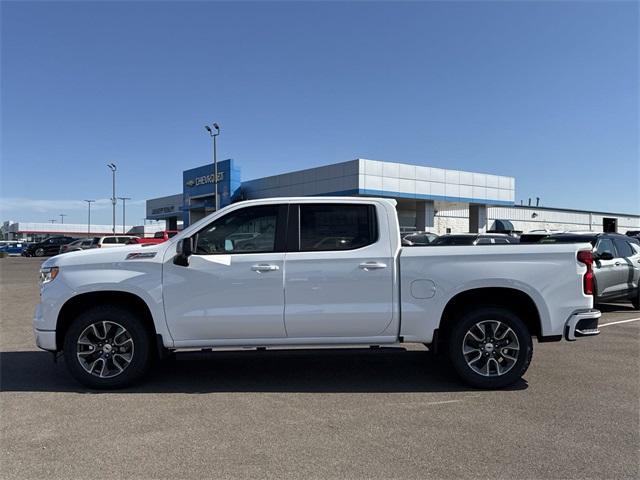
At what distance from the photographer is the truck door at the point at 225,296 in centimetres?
535

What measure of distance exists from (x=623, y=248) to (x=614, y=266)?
807 mm

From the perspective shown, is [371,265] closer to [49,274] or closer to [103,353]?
[103,353]

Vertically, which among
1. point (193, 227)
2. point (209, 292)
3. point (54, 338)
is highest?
point (193, 227)

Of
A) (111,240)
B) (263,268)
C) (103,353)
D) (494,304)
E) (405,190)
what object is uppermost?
(405,190)

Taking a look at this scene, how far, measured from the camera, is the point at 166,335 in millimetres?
5406

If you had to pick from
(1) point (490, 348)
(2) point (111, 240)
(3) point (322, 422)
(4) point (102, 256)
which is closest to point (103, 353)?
(4) point (102, 256)

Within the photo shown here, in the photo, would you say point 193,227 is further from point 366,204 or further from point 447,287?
point 447,287

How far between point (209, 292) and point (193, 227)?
738mm

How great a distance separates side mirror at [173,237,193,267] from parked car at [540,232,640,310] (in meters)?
7.82

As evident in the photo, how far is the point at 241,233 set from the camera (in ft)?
18.4

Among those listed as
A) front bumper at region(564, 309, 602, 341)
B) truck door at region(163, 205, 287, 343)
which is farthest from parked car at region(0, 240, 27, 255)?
front bumper at region(564, 309, 602, 341)

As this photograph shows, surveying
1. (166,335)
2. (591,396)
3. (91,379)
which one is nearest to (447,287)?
(591,396)

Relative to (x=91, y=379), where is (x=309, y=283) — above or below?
above

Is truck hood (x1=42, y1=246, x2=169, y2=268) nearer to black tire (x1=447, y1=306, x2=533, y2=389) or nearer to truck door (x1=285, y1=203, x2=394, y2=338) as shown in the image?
truck door (x1=285, y1=203, x2=394, y2=338)
